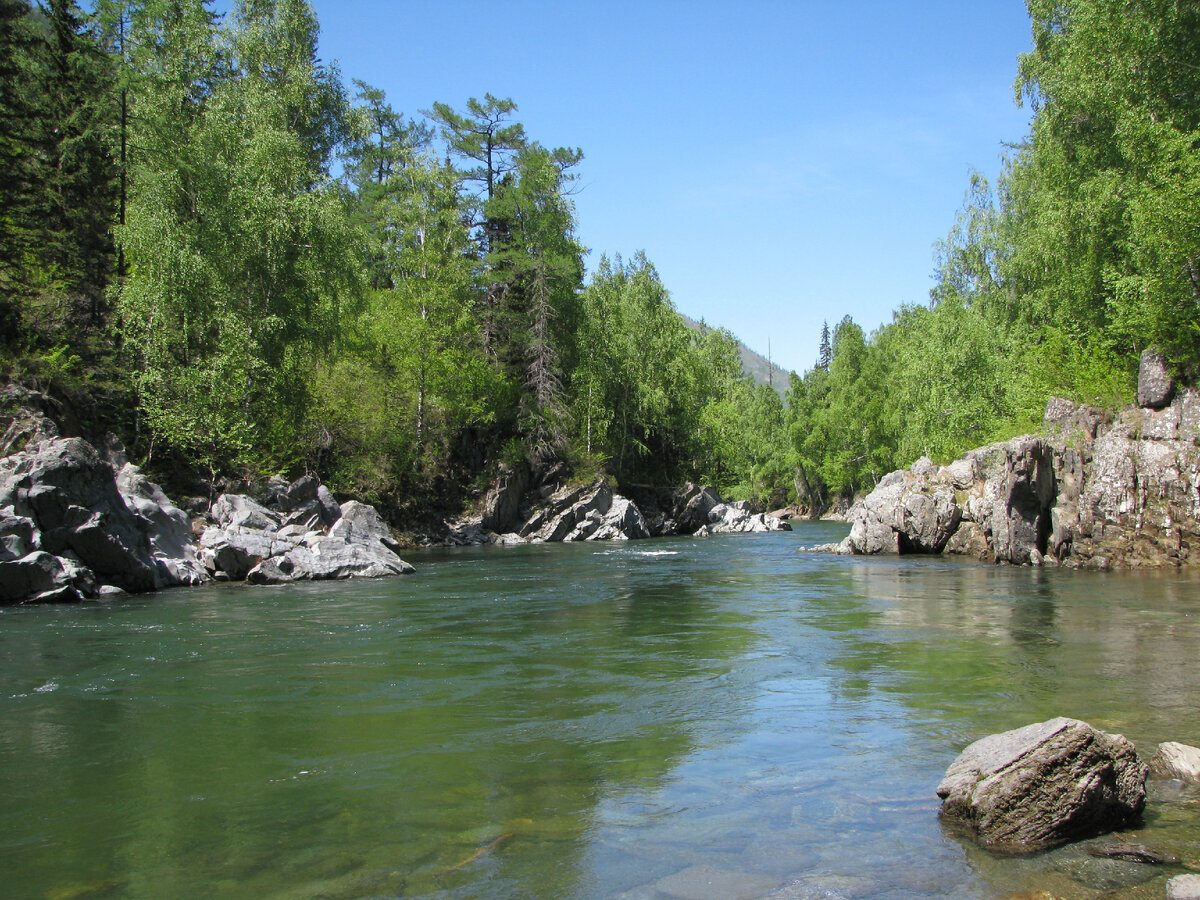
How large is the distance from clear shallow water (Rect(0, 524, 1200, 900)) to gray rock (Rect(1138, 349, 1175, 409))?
899 cm

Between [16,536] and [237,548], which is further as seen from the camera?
[237,548]

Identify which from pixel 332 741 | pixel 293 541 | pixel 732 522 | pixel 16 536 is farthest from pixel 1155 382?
pixel 732 522

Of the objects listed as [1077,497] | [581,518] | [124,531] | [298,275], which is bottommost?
[581,518]

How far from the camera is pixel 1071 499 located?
26750 mm

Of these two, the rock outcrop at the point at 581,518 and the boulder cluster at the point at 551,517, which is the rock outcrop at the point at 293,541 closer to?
the boulder cluster at the point at 551,517

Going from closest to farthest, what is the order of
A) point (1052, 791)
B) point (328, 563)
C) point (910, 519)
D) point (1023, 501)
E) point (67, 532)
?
point (1052, 791) < point (67, 532) < point (328, 563) < point (1023, 501) < point (910, 519)

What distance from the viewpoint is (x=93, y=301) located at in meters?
30.3

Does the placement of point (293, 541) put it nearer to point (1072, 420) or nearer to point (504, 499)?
point (504, 499)

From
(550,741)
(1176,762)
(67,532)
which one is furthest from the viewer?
(67,532)

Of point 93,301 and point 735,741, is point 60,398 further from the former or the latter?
point 735,741

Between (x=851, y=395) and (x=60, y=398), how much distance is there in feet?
211

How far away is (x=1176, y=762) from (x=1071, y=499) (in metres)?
22.2

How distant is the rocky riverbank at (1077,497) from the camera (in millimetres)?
23469

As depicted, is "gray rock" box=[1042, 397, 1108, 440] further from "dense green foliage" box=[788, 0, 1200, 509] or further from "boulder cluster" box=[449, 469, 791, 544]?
"boulder cluster" box=[449, 469, 791, 544]
